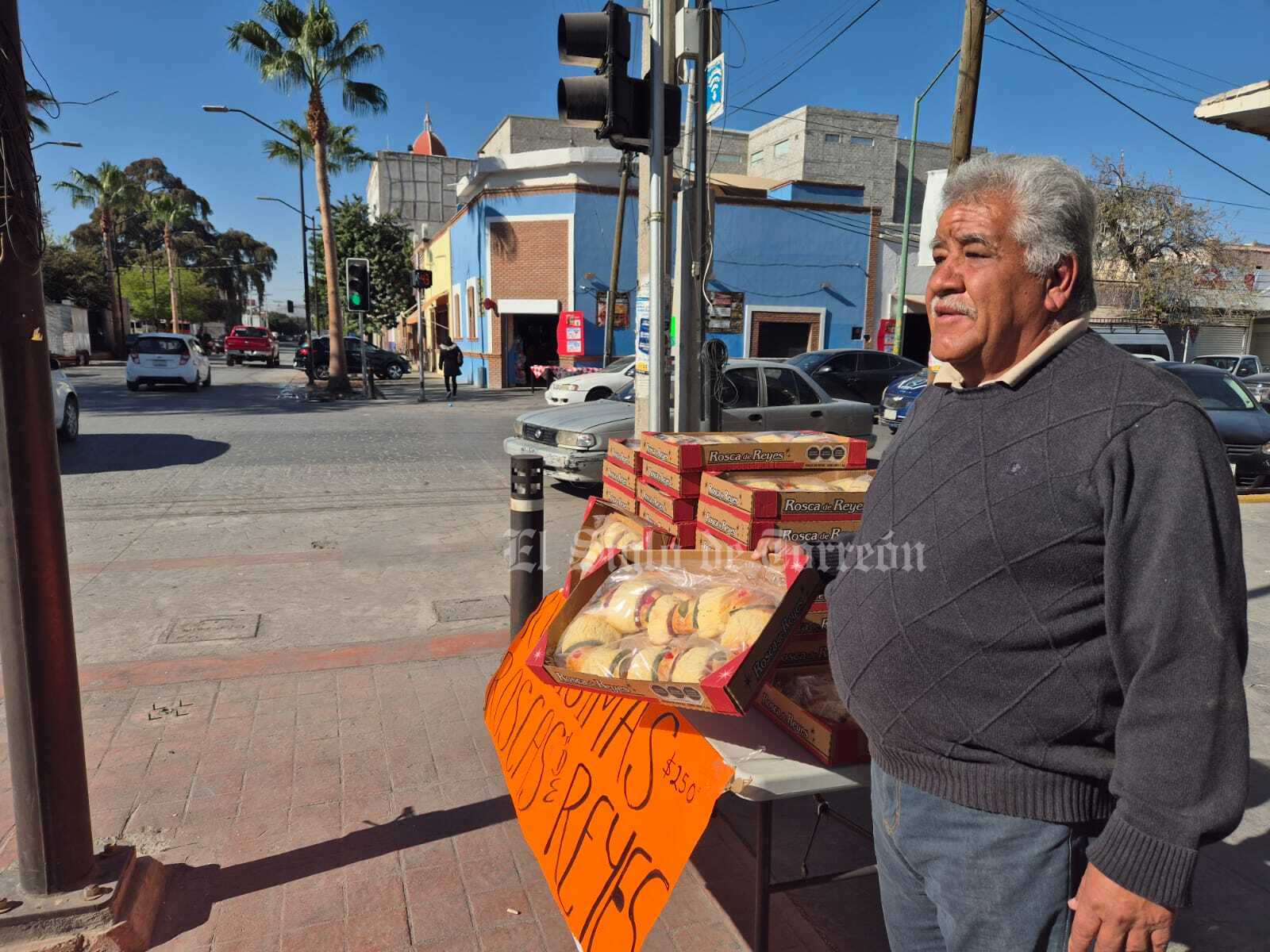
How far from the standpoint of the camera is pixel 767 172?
42594 mm

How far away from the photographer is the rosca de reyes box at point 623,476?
11.6 feet

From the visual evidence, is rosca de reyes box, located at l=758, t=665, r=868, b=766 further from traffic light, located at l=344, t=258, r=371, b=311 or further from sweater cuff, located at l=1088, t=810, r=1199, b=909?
traffic light, located at l=344, t=258, r=371, b=311

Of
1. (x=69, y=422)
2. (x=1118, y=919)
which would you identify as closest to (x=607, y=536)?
(x=1118, y=919)

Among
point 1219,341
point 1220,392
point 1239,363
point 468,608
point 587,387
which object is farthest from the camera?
point 1219,341

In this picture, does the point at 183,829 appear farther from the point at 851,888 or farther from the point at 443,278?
the point at 443,278

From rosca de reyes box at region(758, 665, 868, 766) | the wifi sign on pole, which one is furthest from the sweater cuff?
the wifi sign on pole

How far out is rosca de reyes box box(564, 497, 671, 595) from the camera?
10.1 feet

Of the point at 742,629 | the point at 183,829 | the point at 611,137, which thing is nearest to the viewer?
the point at 742,629

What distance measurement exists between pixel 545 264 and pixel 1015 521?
2704cm

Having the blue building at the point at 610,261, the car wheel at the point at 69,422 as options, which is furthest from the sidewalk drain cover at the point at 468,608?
the blue building at the point at 610,261

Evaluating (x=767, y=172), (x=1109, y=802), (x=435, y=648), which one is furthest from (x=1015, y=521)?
(x=767, y=172)

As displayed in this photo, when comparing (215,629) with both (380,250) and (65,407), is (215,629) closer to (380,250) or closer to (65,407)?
(65,407)

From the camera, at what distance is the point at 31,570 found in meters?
2.30

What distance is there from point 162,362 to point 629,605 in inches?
931
